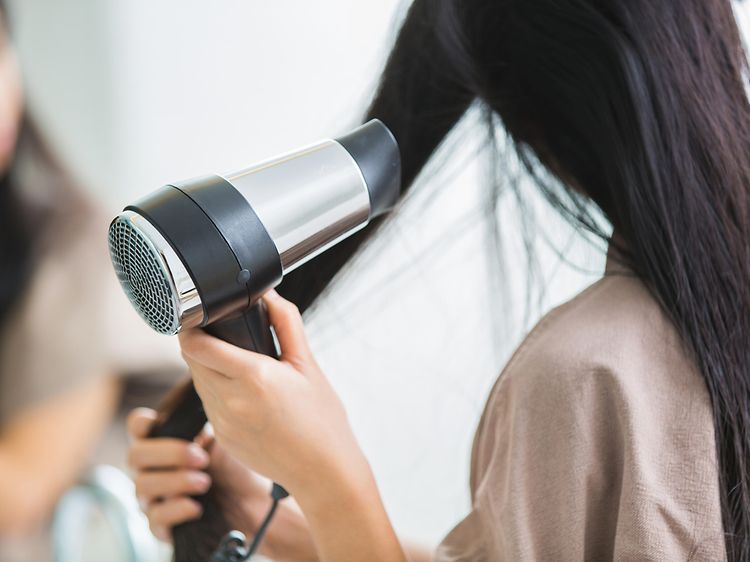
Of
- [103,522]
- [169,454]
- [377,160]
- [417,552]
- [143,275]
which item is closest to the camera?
[143,275]

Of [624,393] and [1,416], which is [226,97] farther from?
[624,393]

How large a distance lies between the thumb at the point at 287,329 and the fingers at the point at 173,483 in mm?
227

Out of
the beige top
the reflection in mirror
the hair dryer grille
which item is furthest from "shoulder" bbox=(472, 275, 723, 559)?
the reflection in mirror

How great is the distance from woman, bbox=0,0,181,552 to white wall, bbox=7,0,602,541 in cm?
19

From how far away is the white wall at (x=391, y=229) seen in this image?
0.98 m

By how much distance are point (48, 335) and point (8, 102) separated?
45 centimetres

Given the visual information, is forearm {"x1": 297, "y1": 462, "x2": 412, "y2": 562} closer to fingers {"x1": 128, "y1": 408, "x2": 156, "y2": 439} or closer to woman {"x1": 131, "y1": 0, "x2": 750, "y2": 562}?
woman {"x1": 131, "y1": 0, "x2": 750, "y2": 562}

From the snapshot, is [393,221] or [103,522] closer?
[393,221]

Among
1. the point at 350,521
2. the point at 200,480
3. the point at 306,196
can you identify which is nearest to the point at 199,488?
the point at 200,480

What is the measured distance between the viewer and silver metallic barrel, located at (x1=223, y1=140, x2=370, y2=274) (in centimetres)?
49

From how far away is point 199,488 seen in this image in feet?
2.35

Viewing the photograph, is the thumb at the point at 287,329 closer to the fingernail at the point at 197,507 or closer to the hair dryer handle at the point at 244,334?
the hair dryer handle at the point at 244,334

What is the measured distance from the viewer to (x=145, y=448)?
72cm

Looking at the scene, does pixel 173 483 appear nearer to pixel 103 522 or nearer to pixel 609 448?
pixel 609 448
